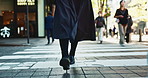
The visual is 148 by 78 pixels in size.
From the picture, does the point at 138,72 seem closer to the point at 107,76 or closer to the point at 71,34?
the point at 107,76

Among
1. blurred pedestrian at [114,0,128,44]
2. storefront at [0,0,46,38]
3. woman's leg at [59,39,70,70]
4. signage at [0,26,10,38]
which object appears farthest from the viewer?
signage at [0,26,10,38]

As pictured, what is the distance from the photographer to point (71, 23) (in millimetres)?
3539

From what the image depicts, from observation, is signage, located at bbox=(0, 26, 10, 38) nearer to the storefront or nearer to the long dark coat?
the storefront

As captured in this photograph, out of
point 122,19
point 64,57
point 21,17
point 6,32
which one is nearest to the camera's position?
point 64,57

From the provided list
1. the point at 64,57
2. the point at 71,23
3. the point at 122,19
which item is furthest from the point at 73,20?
the point at 122,19

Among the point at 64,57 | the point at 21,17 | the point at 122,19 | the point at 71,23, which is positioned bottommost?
the point at 64,57

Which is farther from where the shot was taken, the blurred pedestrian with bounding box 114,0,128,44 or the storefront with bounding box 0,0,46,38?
the storefront with bounding box 0,0,46,38

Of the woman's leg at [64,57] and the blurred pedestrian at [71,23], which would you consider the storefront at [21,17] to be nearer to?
the blurred pedestrian at [71,23]

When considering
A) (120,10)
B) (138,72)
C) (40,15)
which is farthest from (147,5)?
(138,72)

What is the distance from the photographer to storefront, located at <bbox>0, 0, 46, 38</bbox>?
2228 centimetres

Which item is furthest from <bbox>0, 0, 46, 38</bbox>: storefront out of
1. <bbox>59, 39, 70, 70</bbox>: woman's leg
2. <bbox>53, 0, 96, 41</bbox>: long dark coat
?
<bbox>59, 39, 70, 70</bbox>: woman's leg

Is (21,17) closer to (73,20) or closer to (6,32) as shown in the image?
(6,32)

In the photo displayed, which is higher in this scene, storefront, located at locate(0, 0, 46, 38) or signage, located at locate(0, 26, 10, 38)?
storefront, located at locate(0, 0, 46, 38)

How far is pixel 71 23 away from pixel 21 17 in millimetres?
19783
